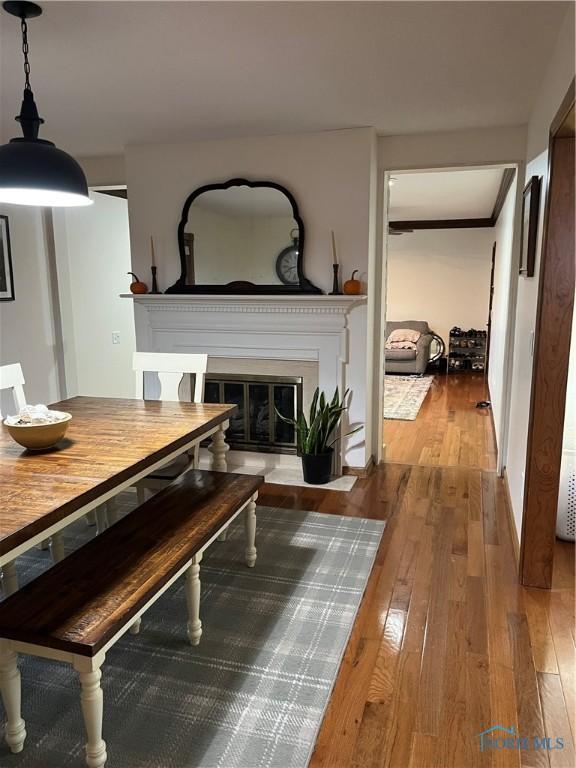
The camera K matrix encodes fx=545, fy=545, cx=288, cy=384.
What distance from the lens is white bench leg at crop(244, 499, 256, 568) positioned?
8.32ft

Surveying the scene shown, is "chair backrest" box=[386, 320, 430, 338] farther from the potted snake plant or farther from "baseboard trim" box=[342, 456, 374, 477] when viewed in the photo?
the potted snake plant

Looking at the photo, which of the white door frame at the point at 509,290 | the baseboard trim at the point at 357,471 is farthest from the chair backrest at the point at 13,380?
the white door frame at the point at 509,290

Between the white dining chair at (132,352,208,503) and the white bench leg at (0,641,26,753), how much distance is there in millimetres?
1330

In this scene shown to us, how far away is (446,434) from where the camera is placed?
16.5 ft

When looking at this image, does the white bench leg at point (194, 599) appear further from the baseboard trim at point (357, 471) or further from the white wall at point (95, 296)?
the white wall at point (95, 296)

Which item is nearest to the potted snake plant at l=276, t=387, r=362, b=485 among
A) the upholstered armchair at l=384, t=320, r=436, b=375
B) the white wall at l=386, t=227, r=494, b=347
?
the upholstered armchair at l=384, t=320, r=436, b=375

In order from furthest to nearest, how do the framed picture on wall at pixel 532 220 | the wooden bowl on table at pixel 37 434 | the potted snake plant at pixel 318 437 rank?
the potted snake plant at pixel 318 437 → the framed picture on wall at pixel 532 220 → the wooden bowl on table at pixel 37 434

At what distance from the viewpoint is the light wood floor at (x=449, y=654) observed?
162 centimetres

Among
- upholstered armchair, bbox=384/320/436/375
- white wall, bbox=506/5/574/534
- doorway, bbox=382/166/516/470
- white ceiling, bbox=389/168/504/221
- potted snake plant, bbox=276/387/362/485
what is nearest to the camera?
white wall, bbox=506/5/574/534

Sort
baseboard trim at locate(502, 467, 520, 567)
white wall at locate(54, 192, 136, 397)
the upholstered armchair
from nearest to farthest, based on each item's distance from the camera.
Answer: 1. baseboard trim at locate(502, 467, 520, 567)
2. white wall at locate(54, 192, 136, 397)
3. the upholstered armchair

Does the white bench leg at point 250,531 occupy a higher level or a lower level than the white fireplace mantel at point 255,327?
lower

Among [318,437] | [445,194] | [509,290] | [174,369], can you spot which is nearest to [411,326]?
[445,194]

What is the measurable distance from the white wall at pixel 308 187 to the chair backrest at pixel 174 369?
1202 millimetres

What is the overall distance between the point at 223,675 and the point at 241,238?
9.07 ft
